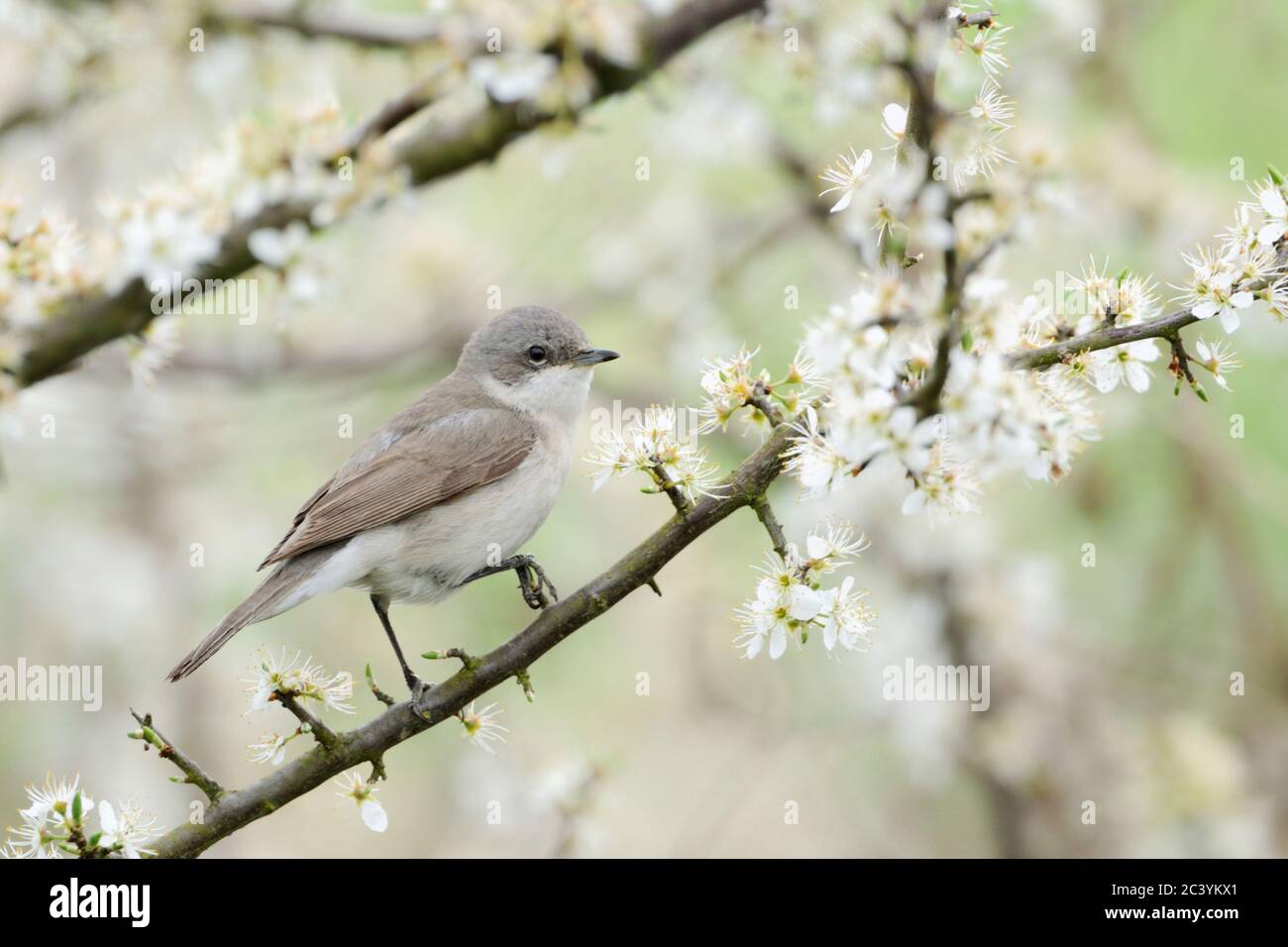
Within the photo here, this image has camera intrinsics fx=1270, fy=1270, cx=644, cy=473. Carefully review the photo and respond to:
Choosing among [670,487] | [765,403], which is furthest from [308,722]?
[765,403]

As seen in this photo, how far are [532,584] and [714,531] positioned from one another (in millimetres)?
5180

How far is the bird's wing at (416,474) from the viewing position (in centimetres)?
437

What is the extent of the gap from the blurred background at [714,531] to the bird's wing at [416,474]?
91 cm

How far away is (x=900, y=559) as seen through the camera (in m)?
7.17

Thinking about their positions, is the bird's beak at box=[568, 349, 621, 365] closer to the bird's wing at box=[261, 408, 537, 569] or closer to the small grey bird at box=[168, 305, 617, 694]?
the small grey bird at box=[168, 305, 617, 694]

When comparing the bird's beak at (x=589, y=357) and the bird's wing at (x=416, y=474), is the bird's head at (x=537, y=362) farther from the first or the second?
the bird's wing at (x=416, y=474)

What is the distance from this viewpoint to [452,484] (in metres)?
4.60

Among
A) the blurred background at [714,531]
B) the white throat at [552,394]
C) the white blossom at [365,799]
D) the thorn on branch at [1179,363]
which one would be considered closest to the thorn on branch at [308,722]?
the white blossom at [365,799]

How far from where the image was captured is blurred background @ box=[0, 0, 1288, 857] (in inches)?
241

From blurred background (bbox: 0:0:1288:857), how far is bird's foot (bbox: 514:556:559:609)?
218cm

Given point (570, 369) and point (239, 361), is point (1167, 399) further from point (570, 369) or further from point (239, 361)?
point (239, 361)

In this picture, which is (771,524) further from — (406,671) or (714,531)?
(714,531)

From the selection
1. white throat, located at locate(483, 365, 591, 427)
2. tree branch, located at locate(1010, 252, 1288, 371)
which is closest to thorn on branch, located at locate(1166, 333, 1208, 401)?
tree branch, located at locate(1010, 252, 1288, 371)

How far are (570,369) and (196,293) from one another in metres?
1.53
